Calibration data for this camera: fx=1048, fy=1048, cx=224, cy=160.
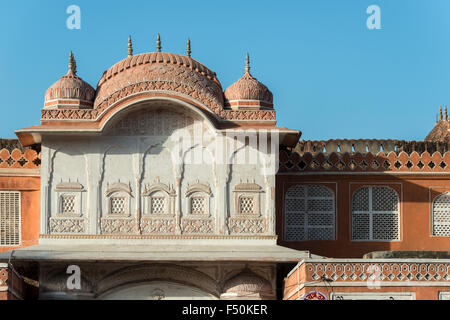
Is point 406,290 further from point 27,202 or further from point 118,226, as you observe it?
point 27,202

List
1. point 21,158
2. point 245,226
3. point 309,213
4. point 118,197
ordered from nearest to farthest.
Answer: point 245,226 < point 118,197 < point 21,158 < point 309,213

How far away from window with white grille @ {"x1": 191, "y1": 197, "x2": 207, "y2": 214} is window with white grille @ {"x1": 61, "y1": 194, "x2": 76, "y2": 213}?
2.54 metres

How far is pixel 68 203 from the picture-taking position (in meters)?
22.3

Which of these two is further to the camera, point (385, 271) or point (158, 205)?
point (158, 205)

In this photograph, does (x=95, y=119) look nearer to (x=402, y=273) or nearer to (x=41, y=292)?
(x=41, y=292)

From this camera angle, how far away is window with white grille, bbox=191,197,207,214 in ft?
73.6

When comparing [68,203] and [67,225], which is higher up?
[68,203]

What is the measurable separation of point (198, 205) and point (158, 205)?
856 millimetres

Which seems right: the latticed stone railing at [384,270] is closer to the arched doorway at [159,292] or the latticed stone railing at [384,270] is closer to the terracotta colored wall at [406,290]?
the terracotta colored wall at [406,290]

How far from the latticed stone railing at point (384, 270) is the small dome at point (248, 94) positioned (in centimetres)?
464

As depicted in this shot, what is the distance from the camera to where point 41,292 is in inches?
845

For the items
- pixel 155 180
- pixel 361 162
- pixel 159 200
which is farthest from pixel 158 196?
pixel 361 162

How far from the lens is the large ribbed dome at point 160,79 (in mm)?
22359
